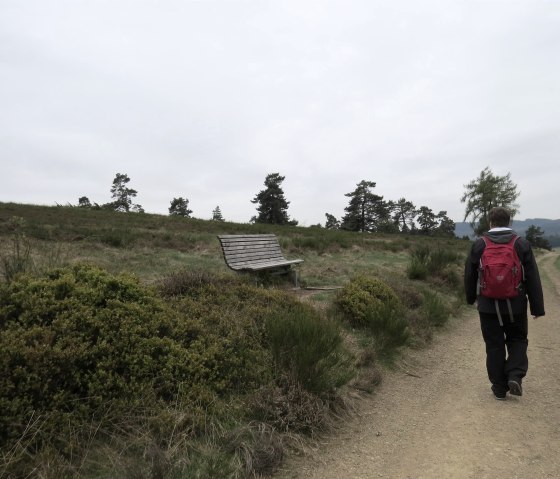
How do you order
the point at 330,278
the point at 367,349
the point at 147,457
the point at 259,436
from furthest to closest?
the point at 330,278, the point at 367,349, the point at 259,436, the point at 147,457

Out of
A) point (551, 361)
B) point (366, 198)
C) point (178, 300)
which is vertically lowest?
point (551, 361)

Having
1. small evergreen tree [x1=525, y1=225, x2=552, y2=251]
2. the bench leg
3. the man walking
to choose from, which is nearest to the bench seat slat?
the bench leg

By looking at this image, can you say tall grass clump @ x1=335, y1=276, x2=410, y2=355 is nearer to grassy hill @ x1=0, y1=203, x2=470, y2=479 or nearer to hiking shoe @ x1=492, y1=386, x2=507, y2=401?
grassy hill @ x1=0, y1=203, x2=470, y2=479

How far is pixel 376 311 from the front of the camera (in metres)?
5.09

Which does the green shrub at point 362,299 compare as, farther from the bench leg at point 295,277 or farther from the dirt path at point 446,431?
the bench leg at point 295,277

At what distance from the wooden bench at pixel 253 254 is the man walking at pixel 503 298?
3677 mm

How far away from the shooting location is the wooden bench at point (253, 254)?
683cm

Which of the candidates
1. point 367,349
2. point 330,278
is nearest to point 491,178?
point 330,278

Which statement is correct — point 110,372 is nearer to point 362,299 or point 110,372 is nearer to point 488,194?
point 362,299

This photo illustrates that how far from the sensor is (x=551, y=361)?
4707mm

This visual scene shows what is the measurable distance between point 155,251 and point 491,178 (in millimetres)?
50787

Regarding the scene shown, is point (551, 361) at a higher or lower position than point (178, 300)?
lower

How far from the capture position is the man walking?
3430mm

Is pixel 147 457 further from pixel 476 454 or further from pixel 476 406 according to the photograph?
pixel 476 406
